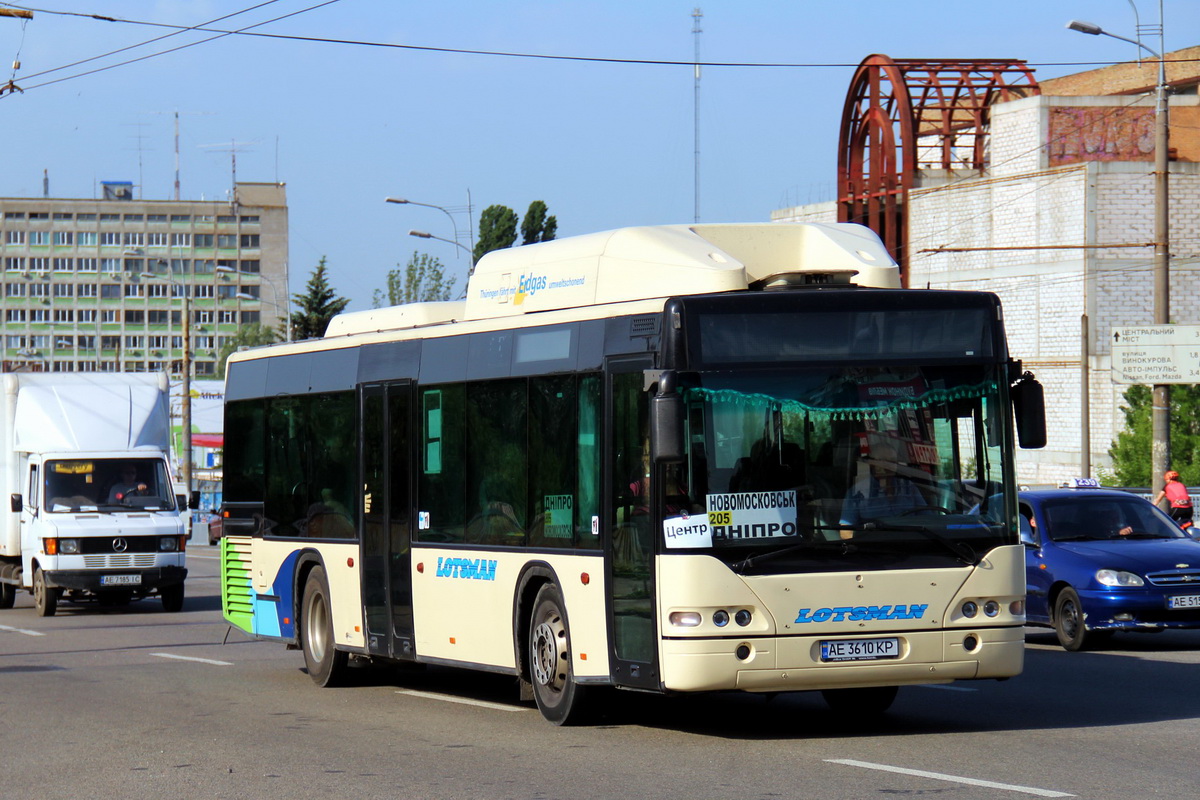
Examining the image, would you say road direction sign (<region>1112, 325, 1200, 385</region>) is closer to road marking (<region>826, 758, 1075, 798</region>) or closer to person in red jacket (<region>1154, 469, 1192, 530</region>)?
person in red jacket (<region>1154, 469, 1192, 530</region>)

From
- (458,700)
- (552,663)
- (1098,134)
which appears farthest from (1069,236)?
(552,663)

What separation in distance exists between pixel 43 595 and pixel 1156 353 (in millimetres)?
17869

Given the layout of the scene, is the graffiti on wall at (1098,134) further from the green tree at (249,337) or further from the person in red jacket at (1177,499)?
the green tree at (249,337)

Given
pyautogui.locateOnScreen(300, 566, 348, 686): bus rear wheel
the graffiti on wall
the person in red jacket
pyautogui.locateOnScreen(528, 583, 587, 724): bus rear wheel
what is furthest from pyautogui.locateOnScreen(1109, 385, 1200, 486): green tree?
pyautogui.locateOnScreen(528, 583, 587, 724): bus rear wheel

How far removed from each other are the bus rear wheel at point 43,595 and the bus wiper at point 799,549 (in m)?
17.3

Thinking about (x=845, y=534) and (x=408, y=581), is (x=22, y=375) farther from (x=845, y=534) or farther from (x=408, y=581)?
(x=845, y=534)

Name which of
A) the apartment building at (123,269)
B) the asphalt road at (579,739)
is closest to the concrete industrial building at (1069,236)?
the asphalt road at (579,739)

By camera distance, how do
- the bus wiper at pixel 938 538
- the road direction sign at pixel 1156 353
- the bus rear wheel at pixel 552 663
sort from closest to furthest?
Result: the bus wiper at pixel 938 538, the bus rear wheel at pixel 552 663, the road direction sign at pixel 1156 353

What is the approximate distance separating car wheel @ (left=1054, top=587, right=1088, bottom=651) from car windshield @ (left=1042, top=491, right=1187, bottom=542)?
0.66 m

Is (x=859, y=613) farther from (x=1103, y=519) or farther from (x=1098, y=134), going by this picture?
(x=1098, y=134)

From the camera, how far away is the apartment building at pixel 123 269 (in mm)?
151625

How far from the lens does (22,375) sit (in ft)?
87.2

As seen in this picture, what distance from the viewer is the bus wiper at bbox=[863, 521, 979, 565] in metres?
10.3

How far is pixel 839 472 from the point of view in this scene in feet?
33.6
